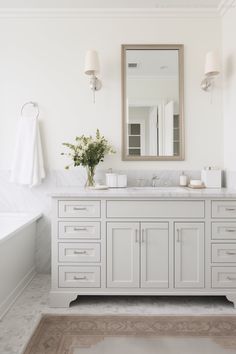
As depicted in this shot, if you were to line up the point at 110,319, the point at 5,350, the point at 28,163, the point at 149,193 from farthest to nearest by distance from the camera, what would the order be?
the point at 28,163, the point at 149,193, the point at 110,319, the point at 5,350

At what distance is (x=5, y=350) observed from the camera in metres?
1.79

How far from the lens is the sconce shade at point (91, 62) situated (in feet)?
8.79

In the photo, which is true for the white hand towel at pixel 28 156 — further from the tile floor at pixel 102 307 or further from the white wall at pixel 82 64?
the tile floor at pixel 102 307

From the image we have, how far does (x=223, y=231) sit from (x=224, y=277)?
36 cm

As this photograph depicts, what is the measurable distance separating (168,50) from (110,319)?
2424 millimetres

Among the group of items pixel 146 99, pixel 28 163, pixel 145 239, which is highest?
pixel 146 99

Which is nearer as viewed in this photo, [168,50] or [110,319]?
[110,319]

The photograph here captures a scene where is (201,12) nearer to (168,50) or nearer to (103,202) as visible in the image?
(168,50)

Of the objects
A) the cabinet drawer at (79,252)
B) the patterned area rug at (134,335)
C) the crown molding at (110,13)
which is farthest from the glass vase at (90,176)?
the crown molding at (110,13)

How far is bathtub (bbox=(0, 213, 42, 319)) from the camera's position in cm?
219

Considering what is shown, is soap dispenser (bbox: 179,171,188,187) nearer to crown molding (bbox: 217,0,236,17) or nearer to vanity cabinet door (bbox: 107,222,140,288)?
vanity cabinet door (bbox: 107,222,140,288)

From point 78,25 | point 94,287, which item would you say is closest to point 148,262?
point 94,287

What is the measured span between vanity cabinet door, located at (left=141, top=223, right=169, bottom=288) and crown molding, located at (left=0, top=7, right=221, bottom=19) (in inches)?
79.0

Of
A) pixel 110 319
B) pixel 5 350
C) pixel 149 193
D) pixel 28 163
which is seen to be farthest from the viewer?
pixel 28 163
